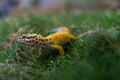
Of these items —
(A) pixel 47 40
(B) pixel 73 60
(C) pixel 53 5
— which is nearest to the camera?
(B) pixel 73 60

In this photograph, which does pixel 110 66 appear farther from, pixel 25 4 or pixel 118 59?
pixel 25 4

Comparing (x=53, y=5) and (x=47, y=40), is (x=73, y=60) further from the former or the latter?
(x=53, y=5)

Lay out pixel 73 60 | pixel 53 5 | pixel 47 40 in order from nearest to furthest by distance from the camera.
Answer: pixel 73 60, pixel 47 40, pixel 53 5

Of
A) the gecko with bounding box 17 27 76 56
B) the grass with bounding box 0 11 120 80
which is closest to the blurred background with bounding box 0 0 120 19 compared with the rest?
the gecko with bounding box 17 27 76 56

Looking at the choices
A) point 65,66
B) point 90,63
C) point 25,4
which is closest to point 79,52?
point 65,66

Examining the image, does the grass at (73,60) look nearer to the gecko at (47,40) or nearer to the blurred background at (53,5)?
the gecko at (47,40)

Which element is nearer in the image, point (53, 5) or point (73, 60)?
point (73, 60)

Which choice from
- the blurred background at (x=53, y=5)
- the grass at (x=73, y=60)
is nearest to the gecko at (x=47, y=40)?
the grass at (x=73, y=60)

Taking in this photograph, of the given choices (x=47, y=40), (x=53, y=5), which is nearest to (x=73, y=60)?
(x=47, y=40)
